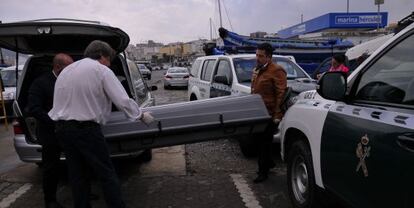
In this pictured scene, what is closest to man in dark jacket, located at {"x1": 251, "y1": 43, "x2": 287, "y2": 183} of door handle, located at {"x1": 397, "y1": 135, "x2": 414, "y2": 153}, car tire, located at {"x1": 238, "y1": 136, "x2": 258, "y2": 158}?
car tire, located at {"x1": 238, "y1": 136, "x2": 258, "y2": 158}

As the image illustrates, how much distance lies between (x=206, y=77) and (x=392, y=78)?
6.91 m

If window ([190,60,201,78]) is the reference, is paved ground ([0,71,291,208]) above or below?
below

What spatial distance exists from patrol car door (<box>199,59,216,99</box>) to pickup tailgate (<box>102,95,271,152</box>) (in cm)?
411

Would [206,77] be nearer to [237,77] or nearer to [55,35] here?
[237,77]

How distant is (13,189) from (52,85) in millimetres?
1979

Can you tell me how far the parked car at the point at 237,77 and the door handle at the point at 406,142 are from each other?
4.01m

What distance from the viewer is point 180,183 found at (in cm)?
592

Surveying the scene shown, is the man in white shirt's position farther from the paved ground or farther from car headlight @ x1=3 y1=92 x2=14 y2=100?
car headlight @ x1=3 y1=92 x2=14 y2=100

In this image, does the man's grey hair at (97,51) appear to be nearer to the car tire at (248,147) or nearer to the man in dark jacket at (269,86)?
the man in dark jacket at (269,86)

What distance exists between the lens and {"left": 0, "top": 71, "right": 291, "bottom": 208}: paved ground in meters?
5.20

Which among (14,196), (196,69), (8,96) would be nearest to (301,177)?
(14,196)

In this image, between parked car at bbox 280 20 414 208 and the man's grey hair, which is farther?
the man's grey hair

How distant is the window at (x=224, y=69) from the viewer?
26.6 feet

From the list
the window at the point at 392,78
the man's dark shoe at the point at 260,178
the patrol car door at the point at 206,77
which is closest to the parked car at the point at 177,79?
the patrol car door at the point at 206,77
